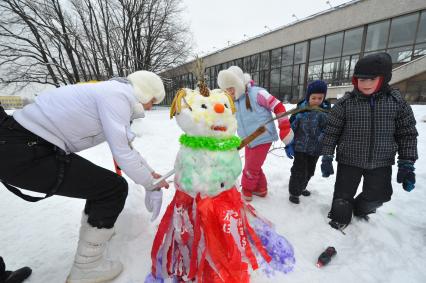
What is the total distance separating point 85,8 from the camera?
13133 millimetres

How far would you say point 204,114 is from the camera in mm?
1506

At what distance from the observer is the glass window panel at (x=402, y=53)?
12578 mm

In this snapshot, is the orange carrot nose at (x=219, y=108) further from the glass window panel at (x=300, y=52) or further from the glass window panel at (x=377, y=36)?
the glass window panel at (x=300, y=52)

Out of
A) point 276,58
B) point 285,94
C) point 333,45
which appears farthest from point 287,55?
point 333,45

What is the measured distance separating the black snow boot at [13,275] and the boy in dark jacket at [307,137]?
2635mm

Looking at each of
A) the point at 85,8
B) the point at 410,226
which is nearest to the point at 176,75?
the point at 85,8

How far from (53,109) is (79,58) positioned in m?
13.7

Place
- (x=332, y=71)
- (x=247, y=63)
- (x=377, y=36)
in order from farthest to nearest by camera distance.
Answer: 1. (x=247, y=63)
2. (x=332, y=71)
3. (x=377, y=36)

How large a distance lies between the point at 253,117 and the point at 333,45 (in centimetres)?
1529

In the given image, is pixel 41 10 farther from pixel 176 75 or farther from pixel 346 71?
pixel 346 71

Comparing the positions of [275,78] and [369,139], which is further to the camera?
[275,78]

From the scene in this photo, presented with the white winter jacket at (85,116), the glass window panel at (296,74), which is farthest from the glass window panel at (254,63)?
the white winter jacket at (85,116)

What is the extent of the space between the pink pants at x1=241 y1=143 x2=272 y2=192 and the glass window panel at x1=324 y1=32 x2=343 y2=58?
15.1m

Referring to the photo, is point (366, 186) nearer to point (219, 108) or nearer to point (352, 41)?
point (219, 108)
